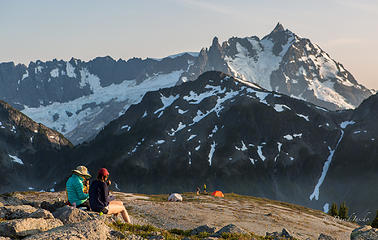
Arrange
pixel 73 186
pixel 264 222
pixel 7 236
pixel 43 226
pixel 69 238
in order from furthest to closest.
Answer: pixel 264 222 → pixel 73 186 → pixel 43 226 → pixel 7 236 → pixel 69 238

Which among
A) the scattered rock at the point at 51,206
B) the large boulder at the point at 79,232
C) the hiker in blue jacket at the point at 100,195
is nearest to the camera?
the large boulder at the point at 79,232


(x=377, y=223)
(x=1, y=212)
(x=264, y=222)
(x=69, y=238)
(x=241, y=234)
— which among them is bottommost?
(x=377, y=223)

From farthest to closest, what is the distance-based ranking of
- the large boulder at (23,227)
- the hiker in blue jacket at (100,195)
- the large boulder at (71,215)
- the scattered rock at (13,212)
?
the hiker in blue jacket at (100,195) < the scattered rock at (13,212) < the large boulder at (71,215) < the large boulder at (23,227)

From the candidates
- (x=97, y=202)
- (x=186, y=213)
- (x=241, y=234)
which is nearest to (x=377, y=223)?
(x=186, y=213)

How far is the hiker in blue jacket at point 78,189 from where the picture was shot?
2078 centimetres

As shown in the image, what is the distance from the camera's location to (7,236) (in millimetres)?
14344

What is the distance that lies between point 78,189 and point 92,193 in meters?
1.38

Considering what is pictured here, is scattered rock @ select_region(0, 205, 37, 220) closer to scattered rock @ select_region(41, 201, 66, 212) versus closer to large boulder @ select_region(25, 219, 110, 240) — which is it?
scattered rock @ select_region(41, 201, 66, 212)

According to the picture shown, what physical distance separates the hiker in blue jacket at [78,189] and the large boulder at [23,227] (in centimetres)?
487

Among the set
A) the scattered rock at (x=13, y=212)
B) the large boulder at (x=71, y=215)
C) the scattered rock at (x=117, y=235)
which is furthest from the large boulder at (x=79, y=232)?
the scattered rock at (x=13, y=212)

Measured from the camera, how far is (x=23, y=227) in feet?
48.3

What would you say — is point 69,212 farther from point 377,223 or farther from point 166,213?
point 377,223

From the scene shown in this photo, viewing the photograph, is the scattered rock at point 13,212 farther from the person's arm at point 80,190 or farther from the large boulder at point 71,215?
the person's arm at point 80,190

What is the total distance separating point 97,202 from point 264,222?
3367 centimetres
